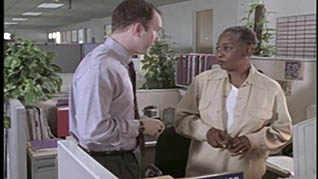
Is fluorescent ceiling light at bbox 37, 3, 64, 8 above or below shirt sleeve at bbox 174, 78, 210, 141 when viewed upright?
above

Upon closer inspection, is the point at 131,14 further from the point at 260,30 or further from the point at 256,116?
the point at 260,30

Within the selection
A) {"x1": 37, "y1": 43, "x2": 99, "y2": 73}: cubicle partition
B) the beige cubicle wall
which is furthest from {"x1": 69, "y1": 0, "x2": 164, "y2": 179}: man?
{"x1": 37, "y1": 43, "x2": 99, "y2": 73}: cubicle partition

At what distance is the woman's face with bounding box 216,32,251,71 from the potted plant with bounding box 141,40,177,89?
183 centimetres

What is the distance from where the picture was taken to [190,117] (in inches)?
70.4

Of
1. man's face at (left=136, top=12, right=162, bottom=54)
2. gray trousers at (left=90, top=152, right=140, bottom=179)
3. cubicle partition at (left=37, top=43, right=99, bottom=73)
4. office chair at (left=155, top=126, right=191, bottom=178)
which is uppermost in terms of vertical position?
man's face at (left=136, top=12, right=162, bottom=54)

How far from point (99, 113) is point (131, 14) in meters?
0.38

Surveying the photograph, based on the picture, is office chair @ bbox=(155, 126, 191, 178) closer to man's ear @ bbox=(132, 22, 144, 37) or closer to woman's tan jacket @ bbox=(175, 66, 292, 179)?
woman's tan jacket @ bbox=(175, 66, 292, 179)

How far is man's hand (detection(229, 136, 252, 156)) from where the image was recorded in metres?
1.63

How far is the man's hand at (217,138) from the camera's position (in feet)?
5.40

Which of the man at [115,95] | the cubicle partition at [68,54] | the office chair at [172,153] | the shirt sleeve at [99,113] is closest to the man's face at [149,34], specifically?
the man at [115,95]

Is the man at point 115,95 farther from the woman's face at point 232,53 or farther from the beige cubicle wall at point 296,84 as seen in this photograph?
→ the beige cubicle wall at point 296,84

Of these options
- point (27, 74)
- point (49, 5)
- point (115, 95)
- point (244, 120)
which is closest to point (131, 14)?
point (115, 95)

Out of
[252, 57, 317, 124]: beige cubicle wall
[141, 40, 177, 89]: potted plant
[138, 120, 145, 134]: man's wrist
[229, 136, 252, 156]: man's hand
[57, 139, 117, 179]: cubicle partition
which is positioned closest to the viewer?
[57, 139, 117, 179]: cubicle partition

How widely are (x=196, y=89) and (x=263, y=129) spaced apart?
0.33 metres
